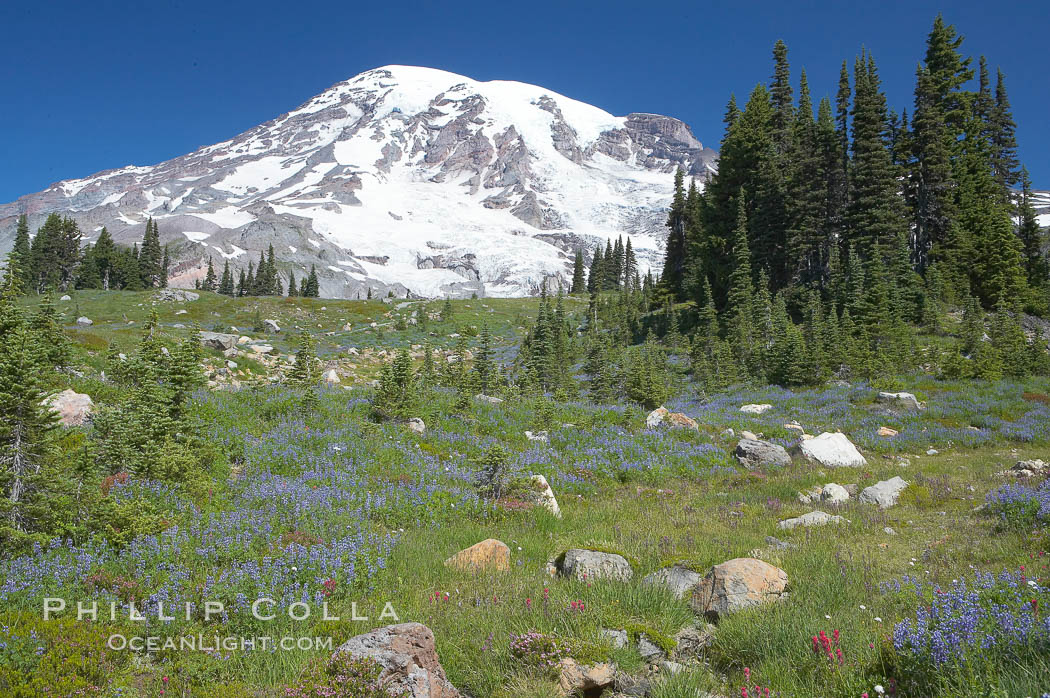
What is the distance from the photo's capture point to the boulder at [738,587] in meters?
5.18

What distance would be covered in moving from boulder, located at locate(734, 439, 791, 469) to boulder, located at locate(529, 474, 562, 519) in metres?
6.05

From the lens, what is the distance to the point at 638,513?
941 cm

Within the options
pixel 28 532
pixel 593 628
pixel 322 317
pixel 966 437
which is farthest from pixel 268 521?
pixel 322 317

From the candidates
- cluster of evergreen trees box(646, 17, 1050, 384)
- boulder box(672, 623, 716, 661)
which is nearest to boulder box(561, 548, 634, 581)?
boulder box(672, 623, 716, 661)

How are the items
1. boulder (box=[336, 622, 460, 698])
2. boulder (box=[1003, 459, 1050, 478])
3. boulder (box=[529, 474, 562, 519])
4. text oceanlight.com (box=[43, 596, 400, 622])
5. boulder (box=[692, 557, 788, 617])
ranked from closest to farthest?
1. boulder (box=[336, 622, 460, 698])
2. text oceanlight.com (box=[43, 596, 400, 622])
3. boulder (box=[692, 557, 788, 617])
4. boulder (box=[529, 474, 562, 519])
5. boulder (box=[1003, 459, 1050, 478])

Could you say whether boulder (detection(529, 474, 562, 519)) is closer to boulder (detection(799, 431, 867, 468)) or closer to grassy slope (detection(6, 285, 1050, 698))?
grassy slope (detection(6, 285, 1050, 698))

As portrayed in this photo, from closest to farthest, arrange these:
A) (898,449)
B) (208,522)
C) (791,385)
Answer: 1. (208,522)
2. (898,449)
3. (791,385)

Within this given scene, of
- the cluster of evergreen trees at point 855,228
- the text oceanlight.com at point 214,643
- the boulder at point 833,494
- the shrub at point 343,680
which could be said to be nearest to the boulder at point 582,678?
the shrub at point 343,680

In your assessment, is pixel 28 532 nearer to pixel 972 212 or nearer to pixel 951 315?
pixel 951 315

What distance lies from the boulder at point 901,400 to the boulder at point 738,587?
640 inches

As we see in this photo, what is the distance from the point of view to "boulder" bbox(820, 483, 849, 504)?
9961 mm

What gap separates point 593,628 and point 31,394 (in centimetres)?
639

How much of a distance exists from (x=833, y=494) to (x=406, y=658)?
30.8ft

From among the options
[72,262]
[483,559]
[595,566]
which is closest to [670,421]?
[595,566]
